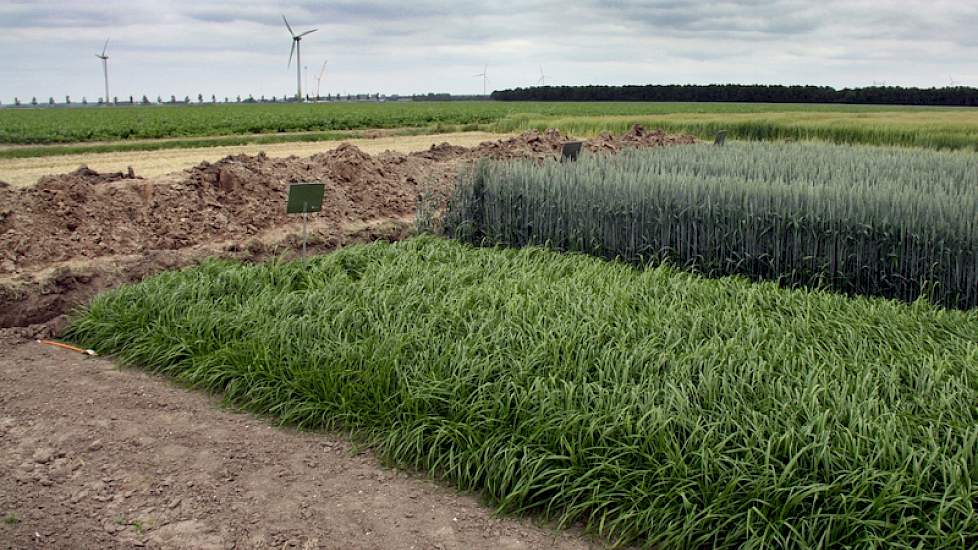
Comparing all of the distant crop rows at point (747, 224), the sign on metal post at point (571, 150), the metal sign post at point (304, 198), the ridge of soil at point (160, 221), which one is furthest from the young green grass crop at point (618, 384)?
the sign on metal post at point (571, 150)

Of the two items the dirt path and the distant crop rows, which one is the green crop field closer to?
the distant crop rows

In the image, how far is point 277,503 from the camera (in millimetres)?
4156

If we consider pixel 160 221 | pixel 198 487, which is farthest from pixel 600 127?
pixel 198 487

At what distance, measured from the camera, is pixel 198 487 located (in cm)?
434

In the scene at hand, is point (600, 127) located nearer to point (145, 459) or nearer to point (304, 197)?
point (304, 197)

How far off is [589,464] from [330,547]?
1256mm

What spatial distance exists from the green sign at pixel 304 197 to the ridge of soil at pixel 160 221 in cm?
146

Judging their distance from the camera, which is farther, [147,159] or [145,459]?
[147,159]

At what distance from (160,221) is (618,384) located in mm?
6622

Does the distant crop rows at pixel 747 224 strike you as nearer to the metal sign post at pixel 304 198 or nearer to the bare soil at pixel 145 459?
the metal sign post at pixel 304 198

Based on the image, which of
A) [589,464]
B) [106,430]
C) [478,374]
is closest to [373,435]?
[478,374]


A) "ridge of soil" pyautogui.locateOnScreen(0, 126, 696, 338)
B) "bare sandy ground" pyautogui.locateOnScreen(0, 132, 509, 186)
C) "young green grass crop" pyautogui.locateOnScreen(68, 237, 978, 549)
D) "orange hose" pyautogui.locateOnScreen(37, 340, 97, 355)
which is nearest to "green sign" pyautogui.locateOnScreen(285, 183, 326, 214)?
"young green grass crop" pyautogui.locateOnScreen(68, 237, 978, 549)

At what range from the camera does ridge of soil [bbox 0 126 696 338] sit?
7.48m

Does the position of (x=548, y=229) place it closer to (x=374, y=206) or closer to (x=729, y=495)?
(x=374, y=206)
